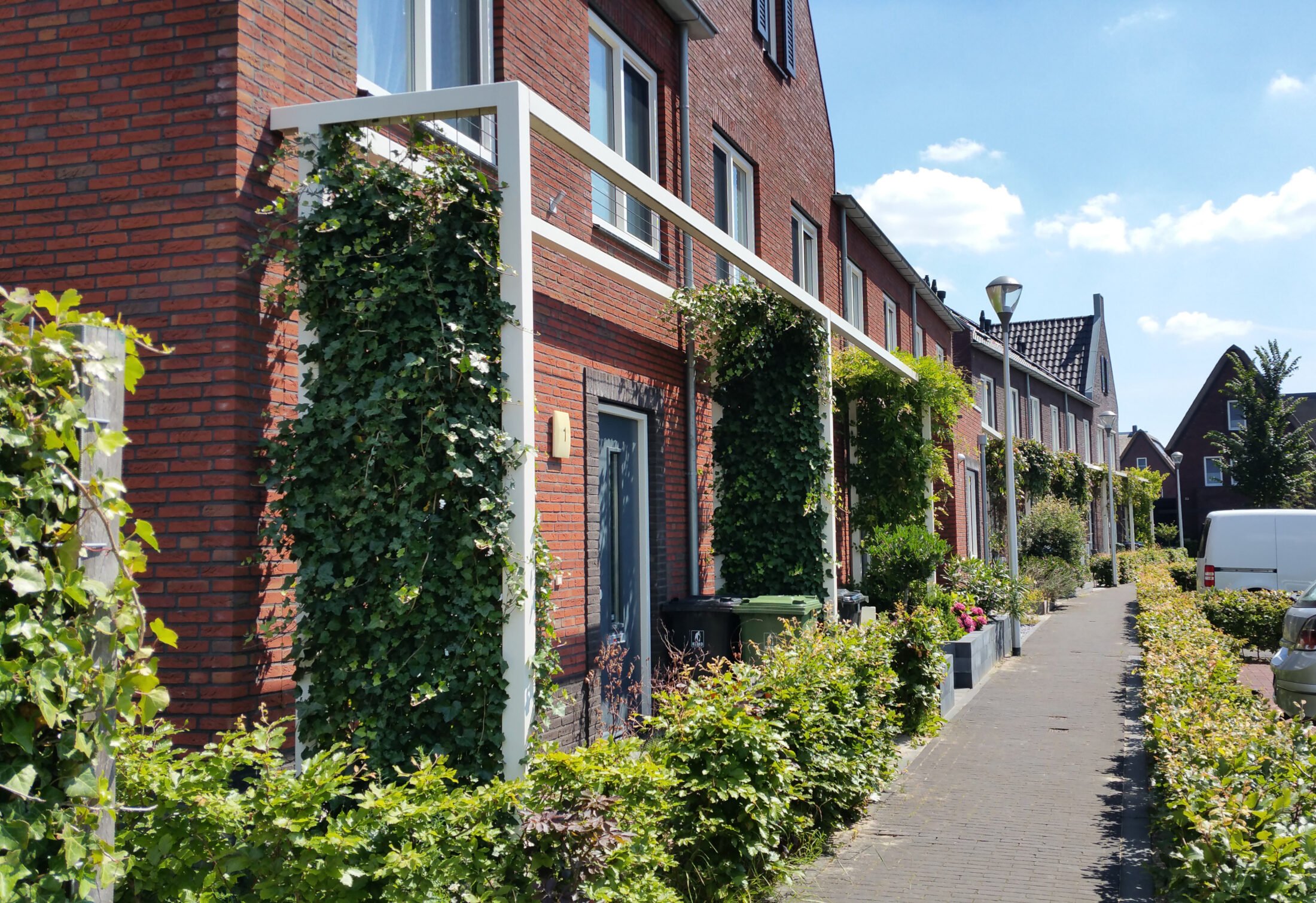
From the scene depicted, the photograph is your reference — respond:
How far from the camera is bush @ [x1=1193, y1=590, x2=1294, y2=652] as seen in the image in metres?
15.0

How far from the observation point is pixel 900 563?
12859 mm

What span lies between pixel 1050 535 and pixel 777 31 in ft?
51.7

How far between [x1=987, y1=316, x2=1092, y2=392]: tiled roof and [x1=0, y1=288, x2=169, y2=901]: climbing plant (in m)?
40.5

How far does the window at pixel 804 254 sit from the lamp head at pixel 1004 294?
7.89 feet

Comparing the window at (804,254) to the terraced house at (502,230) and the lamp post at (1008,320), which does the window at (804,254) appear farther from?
the lamp post at (1008,320)

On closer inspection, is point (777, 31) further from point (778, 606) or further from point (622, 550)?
point (778, 606)

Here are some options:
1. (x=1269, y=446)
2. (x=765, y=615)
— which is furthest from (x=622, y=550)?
(x=1269, y=446)

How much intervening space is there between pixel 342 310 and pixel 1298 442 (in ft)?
126

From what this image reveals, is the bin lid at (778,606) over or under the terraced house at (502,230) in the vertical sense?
under

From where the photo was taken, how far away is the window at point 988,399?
28688 mm

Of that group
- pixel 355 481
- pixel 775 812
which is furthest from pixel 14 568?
pixel 775 812

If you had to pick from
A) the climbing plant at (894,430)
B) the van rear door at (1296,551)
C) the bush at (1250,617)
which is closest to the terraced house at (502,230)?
the climbing plant at (894,430)

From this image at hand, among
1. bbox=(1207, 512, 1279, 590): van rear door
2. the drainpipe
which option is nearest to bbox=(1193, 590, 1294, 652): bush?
bbox=(1207, 512, 1279, 590): van rear door

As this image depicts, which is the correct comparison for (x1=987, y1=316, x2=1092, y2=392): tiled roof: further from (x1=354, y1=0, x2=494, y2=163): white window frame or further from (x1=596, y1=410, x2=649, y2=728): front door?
(x1=354, y1=0, x2=494, y2=163): white window frame
